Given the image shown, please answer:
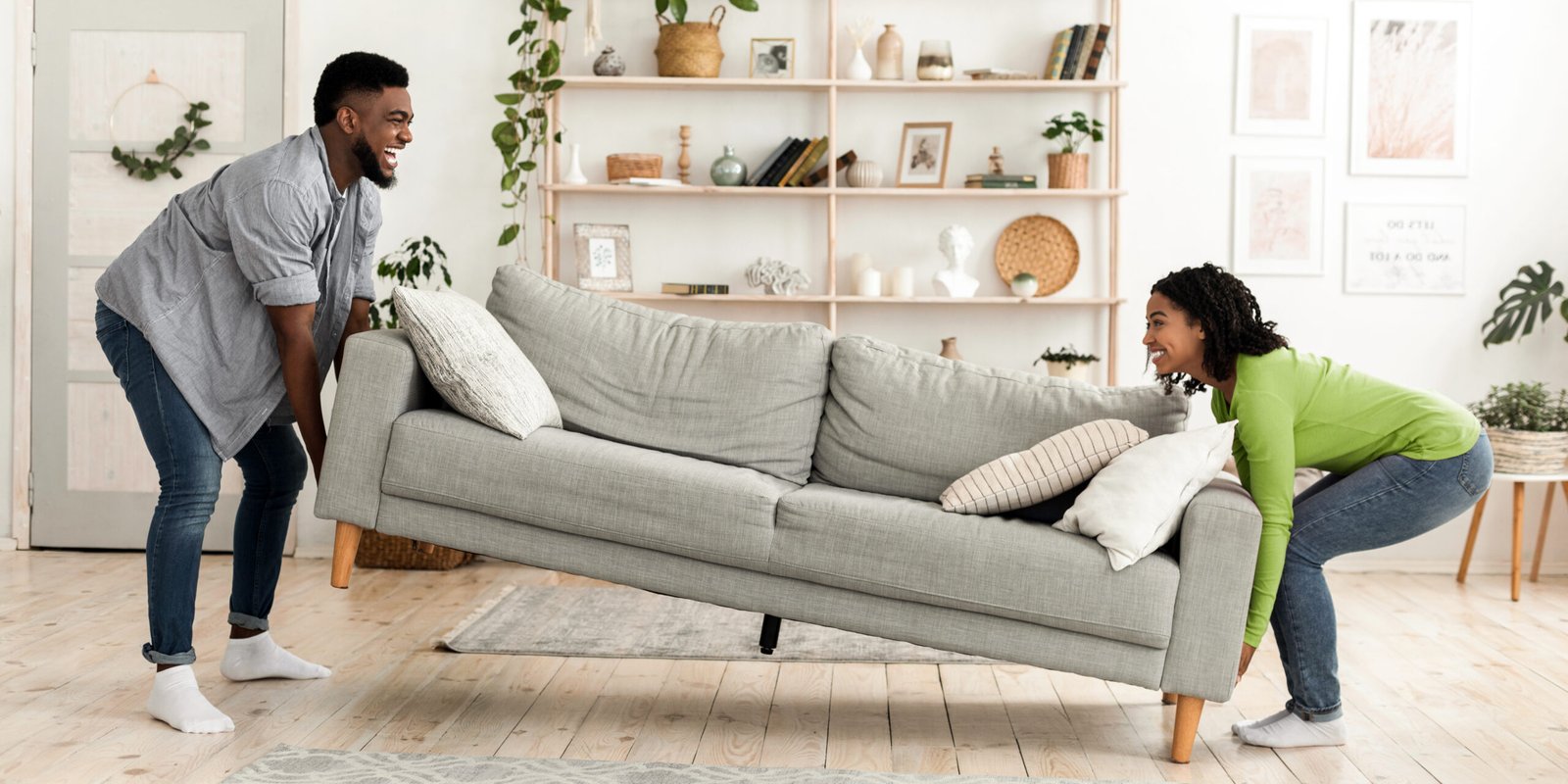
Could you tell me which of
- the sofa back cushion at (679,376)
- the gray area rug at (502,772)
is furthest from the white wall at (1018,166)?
the gray area rug at (502,772)

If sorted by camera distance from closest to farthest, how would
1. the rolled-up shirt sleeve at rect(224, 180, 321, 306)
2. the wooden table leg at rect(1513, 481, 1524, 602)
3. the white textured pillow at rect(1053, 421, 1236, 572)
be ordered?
the white textured pillow at rect(1053, 421, 1236, 572)
the rolled-up shirt sleeve at rect(224, 180, 321, 306)
the wooden table leg at rect(1513, 481, 1524, 602)

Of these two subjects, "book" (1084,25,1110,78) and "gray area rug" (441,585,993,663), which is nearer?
"gray area rug" (441,585,993,663)

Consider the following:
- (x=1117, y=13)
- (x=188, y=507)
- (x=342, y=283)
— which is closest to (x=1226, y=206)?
A: (x=1117, y=13)

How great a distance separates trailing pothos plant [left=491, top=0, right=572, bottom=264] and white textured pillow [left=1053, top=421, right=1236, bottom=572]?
258cm

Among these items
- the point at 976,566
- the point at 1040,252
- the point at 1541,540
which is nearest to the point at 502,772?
the point at 976,566

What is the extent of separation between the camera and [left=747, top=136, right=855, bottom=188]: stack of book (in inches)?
181

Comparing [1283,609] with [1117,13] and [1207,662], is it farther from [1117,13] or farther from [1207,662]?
[1117,13]

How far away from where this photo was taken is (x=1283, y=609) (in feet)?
8.48

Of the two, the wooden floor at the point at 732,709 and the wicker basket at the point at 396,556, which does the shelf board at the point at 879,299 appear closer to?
the wicker basket at the point at 396,556

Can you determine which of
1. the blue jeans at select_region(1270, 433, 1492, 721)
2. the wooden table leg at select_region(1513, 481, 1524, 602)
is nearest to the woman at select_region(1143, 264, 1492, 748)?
the blue jeans at select_region(1270, 433, 1492, 721)

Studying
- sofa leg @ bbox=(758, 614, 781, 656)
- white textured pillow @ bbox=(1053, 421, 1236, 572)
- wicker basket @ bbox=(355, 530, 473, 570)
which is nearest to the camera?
white textured pillow @ bbox=(1053, 421, 1236, 572)

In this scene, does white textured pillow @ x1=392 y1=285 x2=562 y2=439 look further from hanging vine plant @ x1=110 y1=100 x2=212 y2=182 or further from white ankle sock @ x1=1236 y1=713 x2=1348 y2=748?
hanging vine plant @ x1=110 y1=100 x2=212 y2=182

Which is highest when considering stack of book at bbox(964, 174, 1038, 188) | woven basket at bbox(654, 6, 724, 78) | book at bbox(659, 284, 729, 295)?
woven basket at bbox(654, 6, 724, 78)

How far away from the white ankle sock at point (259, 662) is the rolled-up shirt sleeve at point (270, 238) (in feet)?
2.73
